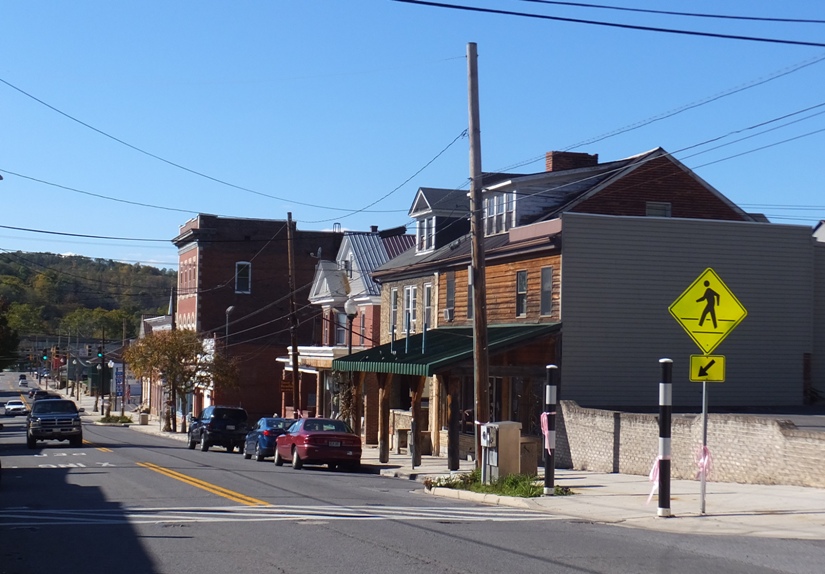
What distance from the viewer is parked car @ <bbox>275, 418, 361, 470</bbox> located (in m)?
28.6

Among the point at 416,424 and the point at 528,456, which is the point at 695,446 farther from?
the point at 416,424

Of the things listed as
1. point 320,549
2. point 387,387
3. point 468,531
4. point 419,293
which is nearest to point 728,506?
point 468,531

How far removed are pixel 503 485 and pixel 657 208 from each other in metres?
17.8

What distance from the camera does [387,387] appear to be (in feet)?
108

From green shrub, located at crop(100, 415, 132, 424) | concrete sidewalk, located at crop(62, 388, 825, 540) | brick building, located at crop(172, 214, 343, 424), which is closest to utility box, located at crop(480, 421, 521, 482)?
concrete sidewalk, located at crop(62, 388, 825, 540)

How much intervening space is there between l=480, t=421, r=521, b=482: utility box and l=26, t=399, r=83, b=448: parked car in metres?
24.8

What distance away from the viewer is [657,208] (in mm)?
35062

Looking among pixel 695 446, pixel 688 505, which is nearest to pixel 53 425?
pixel 695 446

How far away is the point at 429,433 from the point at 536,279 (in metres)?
8.08

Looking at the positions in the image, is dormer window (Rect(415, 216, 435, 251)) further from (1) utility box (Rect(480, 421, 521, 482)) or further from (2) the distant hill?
(2) the distant hill

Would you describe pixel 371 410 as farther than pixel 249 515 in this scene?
Yes

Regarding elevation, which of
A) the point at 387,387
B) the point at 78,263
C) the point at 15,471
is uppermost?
the point at 78,263

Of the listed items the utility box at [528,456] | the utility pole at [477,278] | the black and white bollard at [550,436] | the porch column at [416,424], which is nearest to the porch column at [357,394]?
the porch column at [416,424]

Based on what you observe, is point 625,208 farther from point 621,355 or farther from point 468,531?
point 468,531
